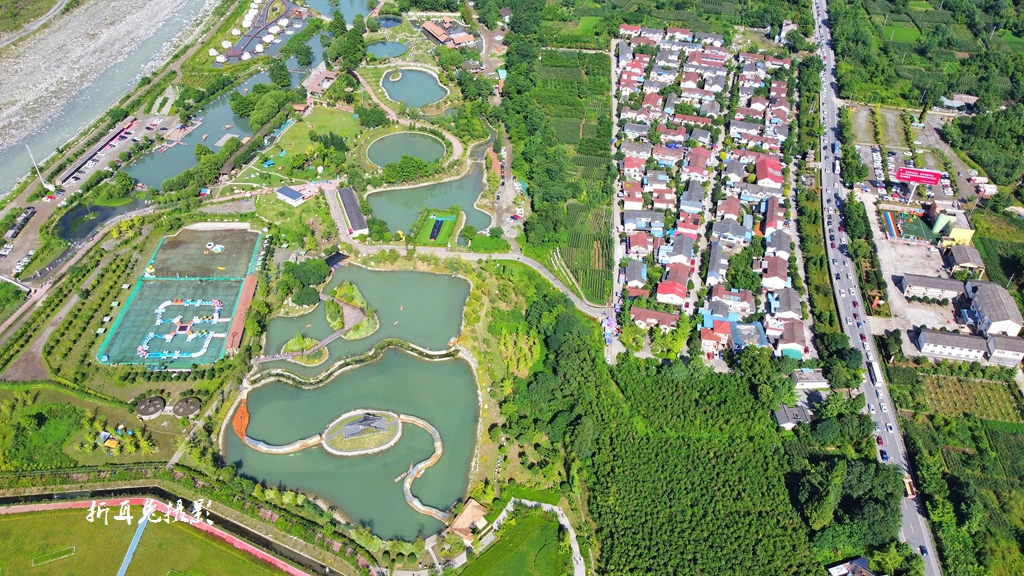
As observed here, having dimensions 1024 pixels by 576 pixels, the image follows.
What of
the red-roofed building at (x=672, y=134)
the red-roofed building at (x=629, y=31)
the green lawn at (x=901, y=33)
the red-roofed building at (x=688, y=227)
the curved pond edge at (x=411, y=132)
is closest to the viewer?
the red-roofed building at (x=688, y=227)

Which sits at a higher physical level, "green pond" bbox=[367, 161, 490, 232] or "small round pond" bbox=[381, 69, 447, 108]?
"small round pond" bbox=[381, 69, 447, 108]

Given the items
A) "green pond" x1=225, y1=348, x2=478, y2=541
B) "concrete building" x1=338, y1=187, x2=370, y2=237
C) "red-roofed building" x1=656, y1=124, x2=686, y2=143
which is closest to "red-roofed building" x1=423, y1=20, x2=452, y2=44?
"red-roofed building" x1=656, y1=124, x2=686, y2=143

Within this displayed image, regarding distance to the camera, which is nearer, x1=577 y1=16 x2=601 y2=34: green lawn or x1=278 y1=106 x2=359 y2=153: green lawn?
x1=278 y1=106 x2=359 y2=153: green lawn

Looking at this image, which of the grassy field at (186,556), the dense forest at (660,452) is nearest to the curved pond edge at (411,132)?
the dense forest at (660,452)

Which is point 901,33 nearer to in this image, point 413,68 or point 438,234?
point 413,68

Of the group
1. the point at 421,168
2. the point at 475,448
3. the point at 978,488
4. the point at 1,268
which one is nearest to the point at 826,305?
the point at 978,488

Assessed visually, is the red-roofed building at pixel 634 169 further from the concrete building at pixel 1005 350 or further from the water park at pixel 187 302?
the water park at pixel 187 302

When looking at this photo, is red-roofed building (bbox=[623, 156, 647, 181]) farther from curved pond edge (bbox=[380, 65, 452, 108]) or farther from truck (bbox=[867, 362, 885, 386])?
truck (bbox=[867, 362, 885, 386])
